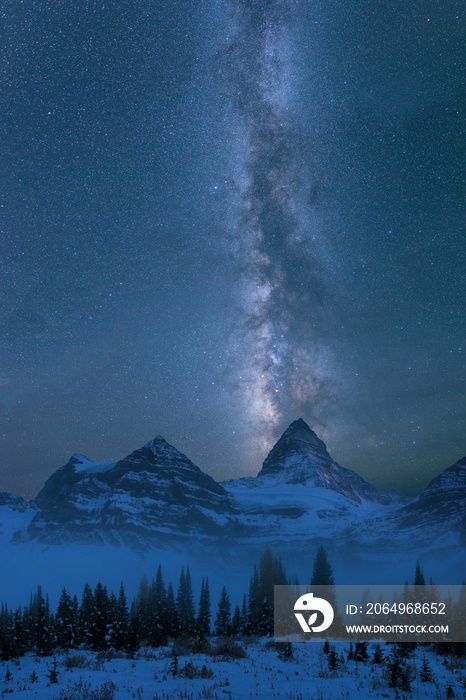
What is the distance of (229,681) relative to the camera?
2044 centimetres

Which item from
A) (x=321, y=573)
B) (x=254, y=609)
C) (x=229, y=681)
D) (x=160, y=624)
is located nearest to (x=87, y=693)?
(x=229, y=681)

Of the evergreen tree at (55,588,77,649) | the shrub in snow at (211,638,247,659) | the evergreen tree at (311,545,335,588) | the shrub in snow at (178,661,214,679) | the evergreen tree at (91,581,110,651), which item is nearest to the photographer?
the shrub in snow at (178,661,214,679)

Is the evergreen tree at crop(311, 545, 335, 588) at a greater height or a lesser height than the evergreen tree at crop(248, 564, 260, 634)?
greater

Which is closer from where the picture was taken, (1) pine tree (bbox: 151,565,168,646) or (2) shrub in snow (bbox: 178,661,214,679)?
(2) shrub in snow (bbox: 178,661,214,679)

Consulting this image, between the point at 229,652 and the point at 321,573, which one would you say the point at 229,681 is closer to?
the point at 229,652

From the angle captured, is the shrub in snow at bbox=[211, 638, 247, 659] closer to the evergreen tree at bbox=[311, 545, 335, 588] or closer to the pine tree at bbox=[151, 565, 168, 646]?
the pine tree at bbox=[151, 565, 168, 646]

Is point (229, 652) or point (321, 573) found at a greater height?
point (321, 573)

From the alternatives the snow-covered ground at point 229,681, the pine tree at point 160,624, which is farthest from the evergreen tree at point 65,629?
the snow-covered ground at point 229,681

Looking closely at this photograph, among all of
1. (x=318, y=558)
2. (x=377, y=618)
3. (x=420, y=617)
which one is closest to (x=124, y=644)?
(x=420, y=617)

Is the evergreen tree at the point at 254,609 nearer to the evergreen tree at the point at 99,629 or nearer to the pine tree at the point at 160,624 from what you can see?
the pine tree at the point at 160,624

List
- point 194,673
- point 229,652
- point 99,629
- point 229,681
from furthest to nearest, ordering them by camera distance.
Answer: point 99,629 < point 229,652 < point 194,673 < point 229,681

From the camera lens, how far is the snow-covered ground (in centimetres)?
1808

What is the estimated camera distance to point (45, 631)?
40062 millimetres

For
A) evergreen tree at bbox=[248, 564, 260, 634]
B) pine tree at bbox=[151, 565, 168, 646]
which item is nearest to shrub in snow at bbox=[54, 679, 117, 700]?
pine tree at bbox=[151, 565, 168, 646]
